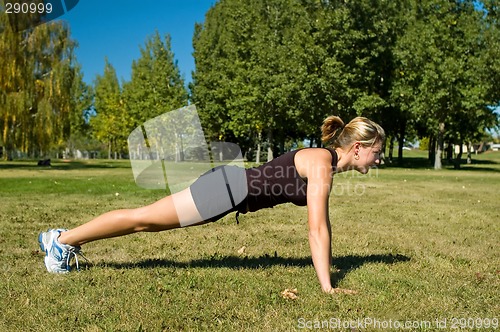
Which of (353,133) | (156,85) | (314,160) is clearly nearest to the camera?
(314,160)

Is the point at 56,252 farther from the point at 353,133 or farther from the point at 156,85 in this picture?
the point at 156,85

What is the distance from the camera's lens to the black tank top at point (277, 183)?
15.5 ft

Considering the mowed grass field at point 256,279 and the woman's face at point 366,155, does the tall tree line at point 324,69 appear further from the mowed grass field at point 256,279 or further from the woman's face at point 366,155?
the woman's face at point 366,155

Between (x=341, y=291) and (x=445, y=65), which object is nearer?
(x=341, y=291)

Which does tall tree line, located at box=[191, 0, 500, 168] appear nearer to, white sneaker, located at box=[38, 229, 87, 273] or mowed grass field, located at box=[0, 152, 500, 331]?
mowed grass field, located at box=[0, 152, 500, 331]

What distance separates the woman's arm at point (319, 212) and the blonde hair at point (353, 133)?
37 centimetres

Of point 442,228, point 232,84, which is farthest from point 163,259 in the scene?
point 232,84

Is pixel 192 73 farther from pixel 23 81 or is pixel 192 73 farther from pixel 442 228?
pixel 442 228

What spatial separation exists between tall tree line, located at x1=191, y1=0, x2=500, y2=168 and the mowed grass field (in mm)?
29050

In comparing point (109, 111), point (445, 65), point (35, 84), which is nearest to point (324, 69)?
point (445, 65)

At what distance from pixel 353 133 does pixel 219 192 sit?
1424mm

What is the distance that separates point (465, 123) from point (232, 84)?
21.7 m

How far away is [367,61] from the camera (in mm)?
37906

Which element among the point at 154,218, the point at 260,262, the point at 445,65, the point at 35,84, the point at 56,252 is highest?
the point at 445,65
